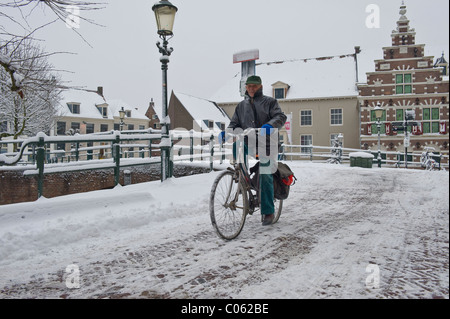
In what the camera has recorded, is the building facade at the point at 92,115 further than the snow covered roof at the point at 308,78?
Yes

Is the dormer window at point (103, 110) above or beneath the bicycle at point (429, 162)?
above

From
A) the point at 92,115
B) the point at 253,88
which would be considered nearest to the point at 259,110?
the point at 253,88

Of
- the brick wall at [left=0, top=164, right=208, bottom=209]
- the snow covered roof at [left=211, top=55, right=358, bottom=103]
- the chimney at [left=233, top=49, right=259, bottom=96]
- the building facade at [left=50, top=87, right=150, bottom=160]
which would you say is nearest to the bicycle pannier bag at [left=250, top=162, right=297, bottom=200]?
the chimney at [left=233, top=49, right=259, bottom=96]

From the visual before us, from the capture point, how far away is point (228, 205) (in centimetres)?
369

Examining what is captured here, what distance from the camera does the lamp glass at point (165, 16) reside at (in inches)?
260

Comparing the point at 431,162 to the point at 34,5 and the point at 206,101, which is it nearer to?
the point at 34,5

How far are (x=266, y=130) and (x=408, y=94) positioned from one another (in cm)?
2681

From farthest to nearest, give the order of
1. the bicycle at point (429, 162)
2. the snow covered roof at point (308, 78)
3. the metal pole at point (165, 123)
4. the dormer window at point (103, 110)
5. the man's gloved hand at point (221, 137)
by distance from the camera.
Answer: the dormer window at point (103, 110)
the snow covered roof at point (308, 78)
the bicycle at point (429, 162)
the metal pole at point (165, 123)
the man's gloved hand at point (221, 137)

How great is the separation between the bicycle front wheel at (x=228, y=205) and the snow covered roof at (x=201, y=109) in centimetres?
2602

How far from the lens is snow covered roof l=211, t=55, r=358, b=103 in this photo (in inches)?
1170

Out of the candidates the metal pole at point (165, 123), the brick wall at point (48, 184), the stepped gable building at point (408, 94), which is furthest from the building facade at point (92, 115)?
the metal pole at point (165, 123)

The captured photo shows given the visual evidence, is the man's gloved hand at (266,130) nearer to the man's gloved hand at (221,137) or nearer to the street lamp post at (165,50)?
the man's gloved hand at (221,137)

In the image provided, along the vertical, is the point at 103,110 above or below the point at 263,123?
above

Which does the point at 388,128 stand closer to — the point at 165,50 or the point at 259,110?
the point at 165,50
